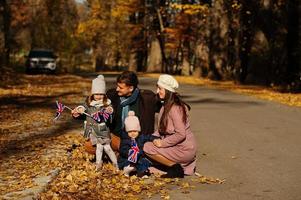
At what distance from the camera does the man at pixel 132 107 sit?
7.80 meters

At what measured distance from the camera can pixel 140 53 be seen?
55.4 m

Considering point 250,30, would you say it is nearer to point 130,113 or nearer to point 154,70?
point 154,70

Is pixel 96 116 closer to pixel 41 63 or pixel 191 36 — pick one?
pixel 41 63

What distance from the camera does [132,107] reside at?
791 centimetres

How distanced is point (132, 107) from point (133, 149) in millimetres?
863

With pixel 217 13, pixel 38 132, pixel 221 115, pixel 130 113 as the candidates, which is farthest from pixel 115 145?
pixel 217 13

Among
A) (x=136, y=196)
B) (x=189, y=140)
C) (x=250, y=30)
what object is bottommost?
(x=136, y=196)

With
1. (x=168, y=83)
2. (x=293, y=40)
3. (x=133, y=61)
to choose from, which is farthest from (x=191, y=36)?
(x=168, y=83)

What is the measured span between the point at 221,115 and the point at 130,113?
787cm

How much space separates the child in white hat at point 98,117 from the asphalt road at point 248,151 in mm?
1386

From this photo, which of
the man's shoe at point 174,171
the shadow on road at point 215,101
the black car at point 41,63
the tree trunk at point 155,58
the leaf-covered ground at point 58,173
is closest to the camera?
the leaf-covered ground at point 58,173

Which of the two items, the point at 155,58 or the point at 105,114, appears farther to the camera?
the point at 155,58

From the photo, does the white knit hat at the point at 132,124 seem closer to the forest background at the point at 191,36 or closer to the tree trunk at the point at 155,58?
the forest background at the point at 191,36

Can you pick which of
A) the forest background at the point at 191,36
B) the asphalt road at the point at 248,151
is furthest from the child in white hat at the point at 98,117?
the forest background at the point at 191,36
